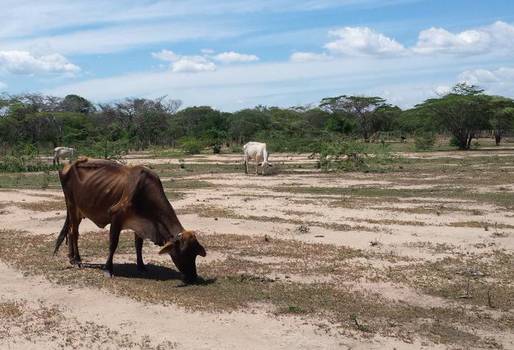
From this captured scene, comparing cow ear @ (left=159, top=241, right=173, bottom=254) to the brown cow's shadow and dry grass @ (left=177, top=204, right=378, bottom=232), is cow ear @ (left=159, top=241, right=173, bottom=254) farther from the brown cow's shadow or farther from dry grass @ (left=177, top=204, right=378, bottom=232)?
dry grass @ (left=177, top=204, right=378, bottom=232)

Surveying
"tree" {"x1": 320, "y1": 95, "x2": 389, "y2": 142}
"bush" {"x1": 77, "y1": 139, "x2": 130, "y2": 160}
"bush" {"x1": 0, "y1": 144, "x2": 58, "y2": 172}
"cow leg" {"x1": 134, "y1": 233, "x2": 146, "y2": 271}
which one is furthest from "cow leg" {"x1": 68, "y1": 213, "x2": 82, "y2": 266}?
"tree" {"x1": 320, "y1": 95, "x2": 389, "y2": 142}

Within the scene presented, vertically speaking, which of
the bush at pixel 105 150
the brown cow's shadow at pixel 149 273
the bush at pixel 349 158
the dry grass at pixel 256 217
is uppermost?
the bush at pixel 105 150

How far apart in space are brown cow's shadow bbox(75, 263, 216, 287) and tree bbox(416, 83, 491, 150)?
1744 inches

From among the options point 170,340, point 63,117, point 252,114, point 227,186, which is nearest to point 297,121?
point 252,114

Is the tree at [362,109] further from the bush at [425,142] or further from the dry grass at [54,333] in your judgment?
the dry grass at [54,333]

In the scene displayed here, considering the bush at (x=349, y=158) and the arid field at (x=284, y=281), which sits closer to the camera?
the arid field at (x=284, y=281)

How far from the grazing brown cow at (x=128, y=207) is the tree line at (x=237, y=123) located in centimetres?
2654

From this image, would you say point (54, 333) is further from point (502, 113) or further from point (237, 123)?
point (237, 123)

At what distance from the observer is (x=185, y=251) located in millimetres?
9883

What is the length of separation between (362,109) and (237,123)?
1711cm

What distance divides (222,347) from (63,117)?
5689cm

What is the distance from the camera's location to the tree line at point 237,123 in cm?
5109

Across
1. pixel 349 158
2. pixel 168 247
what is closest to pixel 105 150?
pixel 349 158

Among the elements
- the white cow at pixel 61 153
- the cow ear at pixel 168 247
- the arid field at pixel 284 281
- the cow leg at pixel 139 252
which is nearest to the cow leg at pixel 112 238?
the arid field at pixel 284 281
